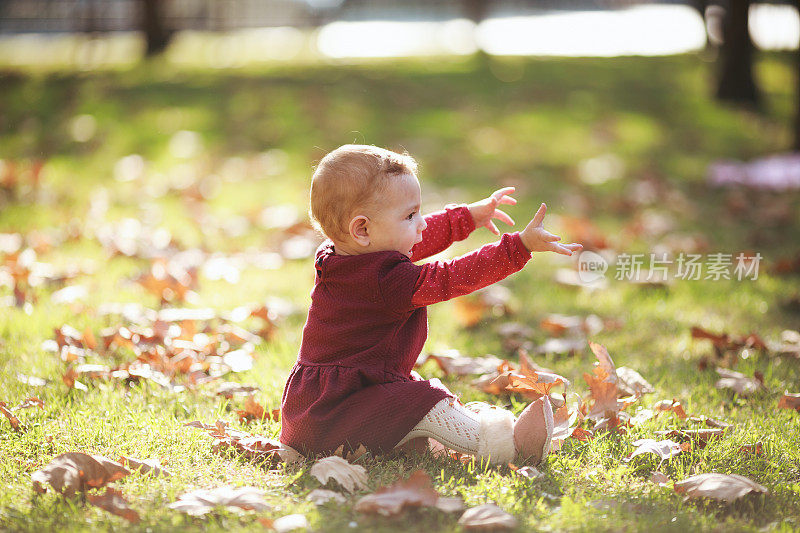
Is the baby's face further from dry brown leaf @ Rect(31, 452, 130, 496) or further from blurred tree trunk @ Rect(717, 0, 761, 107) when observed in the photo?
blurred tree trunk @ Rect(717, 0, 761, 107)

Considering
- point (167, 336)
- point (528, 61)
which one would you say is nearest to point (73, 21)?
point (528, 61)

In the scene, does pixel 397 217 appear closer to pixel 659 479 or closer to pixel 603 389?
pixel 603 389

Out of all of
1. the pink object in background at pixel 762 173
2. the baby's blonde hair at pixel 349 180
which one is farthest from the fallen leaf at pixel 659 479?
the pink object in background at pixel 762 173

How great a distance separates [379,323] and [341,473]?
46 cm

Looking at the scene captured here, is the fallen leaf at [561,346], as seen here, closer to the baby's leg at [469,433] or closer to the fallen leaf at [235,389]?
the baby's leg at [469,433]

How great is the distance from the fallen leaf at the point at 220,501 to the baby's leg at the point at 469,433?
0.51m

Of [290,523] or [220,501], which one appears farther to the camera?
[220,501]

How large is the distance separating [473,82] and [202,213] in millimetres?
5053

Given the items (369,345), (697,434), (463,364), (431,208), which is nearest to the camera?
(369,345)

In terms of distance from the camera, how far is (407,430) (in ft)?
8.10

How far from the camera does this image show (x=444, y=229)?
286 cm

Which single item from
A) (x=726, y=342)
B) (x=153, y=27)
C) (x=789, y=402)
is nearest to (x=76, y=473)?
(x=789, y=402)

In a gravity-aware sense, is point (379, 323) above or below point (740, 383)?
above

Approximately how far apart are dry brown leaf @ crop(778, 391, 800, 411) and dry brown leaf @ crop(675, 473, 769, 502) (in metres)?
0.71
